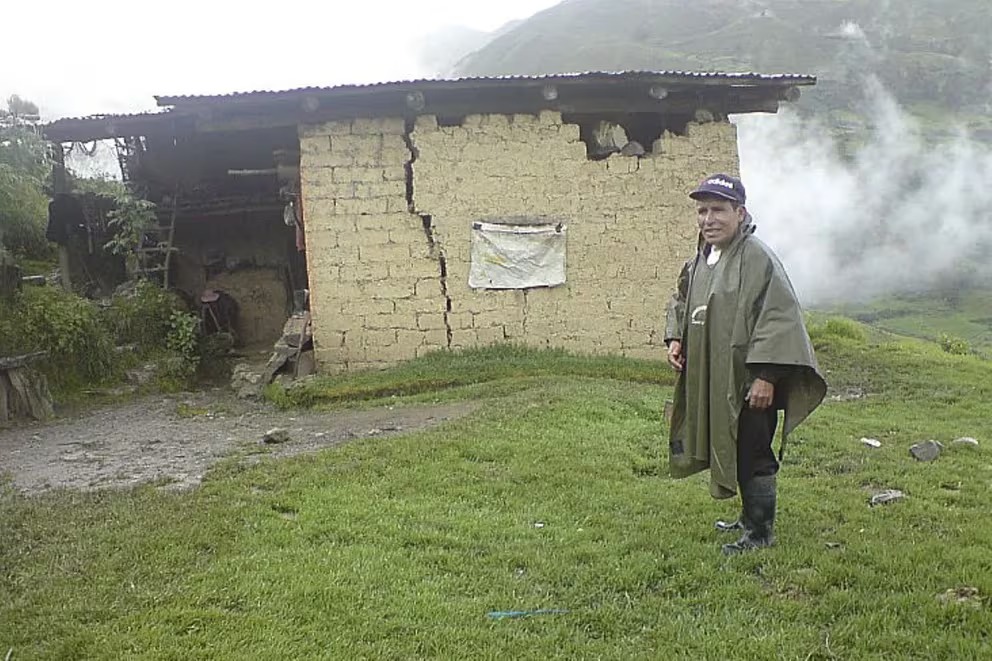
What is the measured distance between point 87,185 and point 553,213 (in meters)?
8.07

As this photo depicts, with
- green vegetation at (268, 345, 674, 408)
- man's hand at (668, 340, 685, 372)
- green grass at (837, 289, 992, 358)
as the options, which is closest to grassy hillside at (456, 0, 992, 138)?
green grass at (837, 289, 992, 358)

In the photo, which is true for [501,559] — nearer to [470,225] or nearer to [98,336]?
[470,225]

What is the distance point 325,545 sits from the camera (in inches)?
160

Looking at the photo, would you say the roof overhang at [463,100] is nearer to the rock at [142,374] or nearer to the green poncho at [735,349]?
the rock at [142,374]

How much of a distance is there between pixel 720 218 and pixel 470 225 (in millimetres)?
6368

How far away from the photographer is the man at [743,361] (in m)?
3.65

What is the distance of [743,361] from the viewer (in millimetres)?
3752

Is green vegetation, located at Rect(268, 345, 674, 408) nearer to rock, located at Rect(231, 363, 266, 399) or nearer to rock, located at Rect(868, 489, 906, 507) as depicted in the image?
rock, located at Rect(231, 363, 266, 399)

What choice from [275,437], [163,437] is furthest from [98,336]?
[275,437]

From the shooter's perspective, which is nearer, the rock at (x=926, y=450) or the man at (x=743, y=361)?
the man at (x=743, y=361)

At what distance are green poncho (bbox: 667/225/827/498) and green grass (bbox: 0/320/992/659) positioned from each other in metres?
0.51

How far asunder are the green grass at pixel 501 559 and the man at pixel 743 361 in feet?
1.08

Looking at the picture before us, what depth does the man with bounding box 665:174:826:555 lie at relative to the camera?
3.65m

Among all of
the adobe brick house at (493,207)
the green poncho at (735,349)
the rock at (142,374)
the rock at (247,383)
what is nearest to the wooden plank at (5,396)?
the rock at (142,374)
